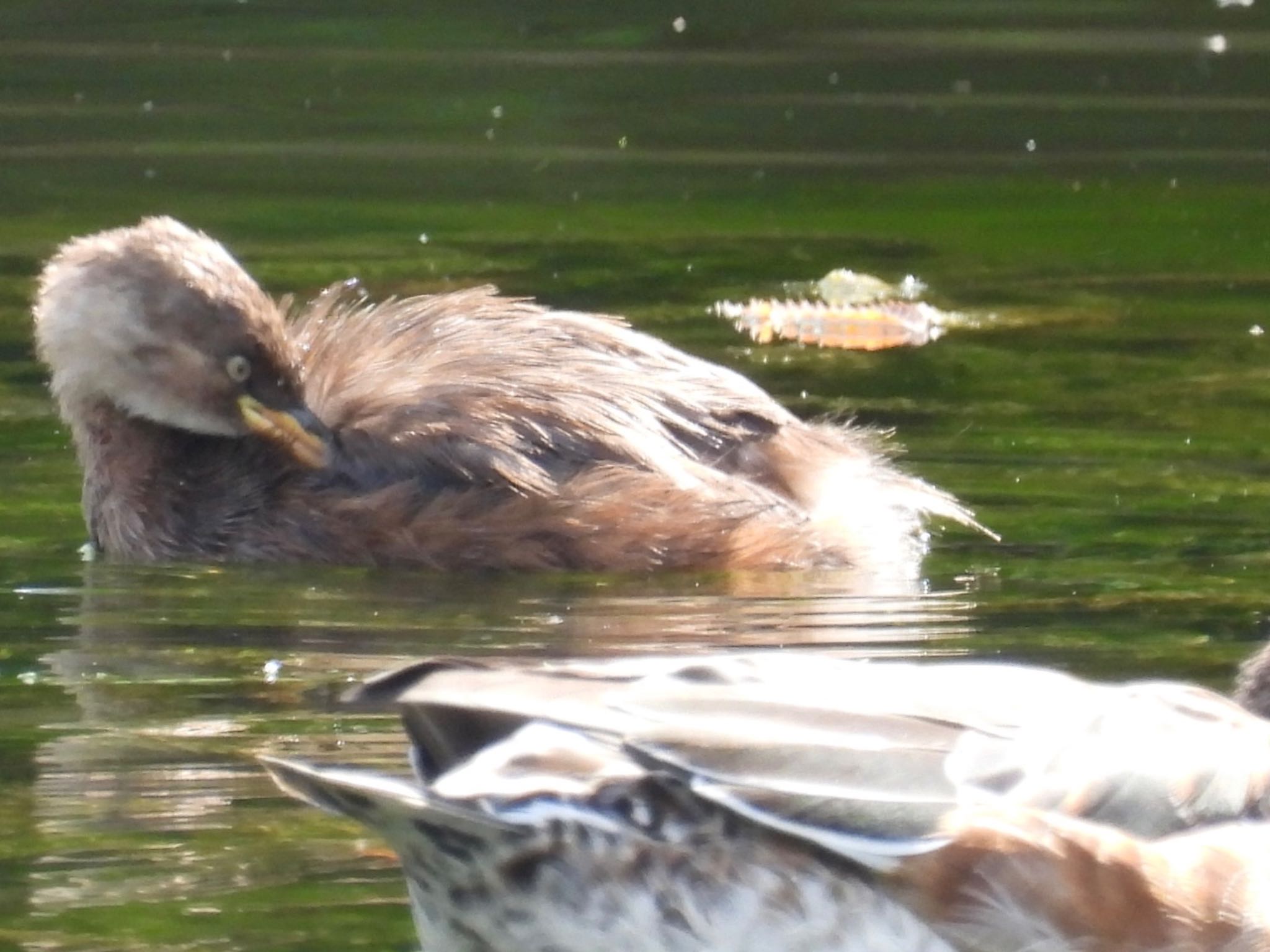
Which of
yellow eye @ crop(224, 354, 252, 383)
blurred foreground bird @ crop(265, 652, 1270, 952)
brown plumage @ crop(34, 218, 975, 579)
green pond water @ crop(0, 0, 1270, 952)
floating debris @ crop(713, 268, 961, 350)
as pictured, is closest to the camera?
blurred foreground bird @ crop(265, 652, 1270, 952)

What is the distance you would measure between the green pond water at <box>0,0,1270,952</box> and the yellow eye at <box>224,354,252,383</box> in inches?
21.5

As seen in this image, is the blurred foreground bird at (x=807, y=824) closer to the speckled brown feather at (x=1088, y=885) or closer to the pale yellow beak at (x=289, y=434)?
the speckled brown feather at (x=1088, y=885)

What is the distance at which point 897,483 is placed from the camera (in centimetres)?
813

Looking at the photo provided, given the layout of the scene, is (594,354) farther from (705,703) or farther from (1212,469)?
(705,703)

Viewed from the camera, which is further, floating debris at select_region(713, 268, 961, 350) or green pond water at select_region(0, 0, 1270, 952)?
floating debris at select_region(713, 268, 961, 350)

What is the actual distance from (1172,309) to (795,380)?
1741mm

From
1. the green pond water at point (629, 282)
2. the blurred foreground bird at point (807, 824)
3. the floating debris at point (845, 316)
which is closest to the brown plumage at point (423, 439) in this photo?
the green pond water at point (629, 282)

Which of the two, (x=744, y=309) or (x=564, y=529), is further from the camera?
(x=744, y=309)

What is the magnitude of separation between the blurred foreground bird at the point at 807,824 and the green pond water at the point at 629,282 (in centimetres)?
76

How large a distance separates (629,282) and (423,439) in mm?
3694

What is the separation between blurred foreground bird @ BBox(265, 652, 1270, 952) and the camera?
4.08 meters

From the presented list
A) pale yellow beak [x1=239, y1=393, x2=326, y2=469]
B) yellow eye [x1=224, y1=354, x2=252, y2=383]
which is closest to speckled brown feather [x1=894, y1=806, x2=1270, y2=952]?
pale yellow beak [x1=239, y1=393, x2=326, y2=469]

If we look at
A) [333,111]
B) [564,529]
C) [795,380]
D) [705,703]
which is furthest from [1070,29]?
[705,703]

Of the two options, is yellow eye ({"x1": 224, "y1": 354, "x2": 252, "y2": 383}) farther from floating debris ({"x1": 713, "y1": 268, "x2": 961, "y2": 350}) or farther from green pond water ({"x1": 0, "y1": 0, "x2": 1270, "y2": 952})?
floating debris ({"x1": 713, "y1": 268, "x2": 961, "y2": 350})
